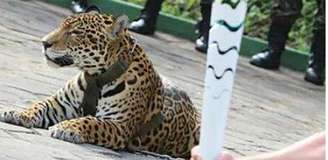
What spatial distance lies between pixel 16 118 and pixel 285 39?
4.92m

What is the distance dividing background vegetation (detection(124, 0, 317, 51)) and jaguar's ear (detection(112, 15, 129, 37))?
5.89 m

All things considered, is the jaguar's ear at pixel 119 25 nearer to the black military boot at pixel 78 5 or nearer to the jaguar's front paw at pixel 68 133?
the jaguar's front paw at pixel 68 133

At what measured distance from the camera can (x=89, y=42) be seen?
4.86 meters

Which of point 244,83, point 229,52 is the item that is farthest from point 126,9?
point 229,52

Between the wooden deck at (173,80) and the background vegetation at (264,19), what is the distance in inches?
38.3

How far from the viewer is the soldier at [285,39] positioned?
9234mm

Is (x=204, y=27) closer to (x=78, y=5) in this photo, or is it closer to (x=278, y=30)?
(x=278, y=30)

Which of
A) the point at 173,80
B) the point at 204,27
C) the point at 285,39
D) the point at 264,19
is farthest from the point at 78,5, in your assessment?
the point at 173,80

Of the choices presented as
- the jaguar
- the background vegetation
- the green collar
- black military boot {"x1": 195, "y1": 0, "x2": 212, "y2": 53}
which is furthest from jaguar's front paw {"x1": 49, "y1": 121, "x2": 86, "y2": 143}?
the background vegetation

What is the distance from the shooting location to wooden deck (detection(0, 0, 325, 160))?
473 cm

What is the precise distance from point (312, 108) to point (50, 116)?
3.58 m

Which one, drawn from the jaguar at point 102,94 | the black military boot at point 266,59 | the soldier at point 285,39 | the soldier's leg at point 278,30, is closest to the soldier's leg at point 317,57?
the soldier at point 285,39

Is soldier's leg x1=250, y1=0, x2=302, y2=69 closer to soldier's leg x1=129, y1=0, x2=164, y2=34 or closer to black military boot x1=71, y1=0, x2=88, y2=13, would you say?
soldier's leg x1=129, y1=0, x2=164, y2=34

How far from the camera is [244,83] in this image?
8.61 m
